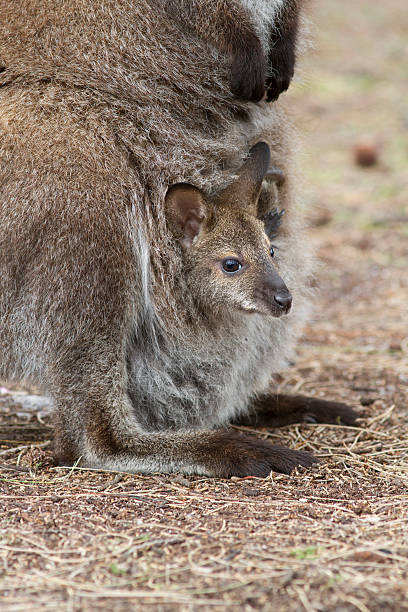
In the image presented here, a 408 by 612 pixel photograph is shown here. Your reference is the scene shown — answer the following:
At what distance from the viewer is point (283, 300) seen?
109 inches

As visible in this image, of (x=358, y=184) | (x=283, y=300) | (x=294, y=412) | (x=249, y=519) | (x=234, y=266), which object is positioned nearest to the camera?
(x=249, y=519)

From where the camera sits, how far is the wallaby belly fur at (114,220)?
109 inches

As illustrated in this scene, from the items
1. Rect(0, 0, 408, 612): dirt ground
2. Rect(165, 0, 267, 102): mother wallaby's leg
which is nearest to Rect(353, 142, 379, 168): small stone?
Rect(0, 0, 408, 612): dirt ground

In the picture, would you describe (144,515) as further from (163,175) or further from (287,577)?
(163,175)

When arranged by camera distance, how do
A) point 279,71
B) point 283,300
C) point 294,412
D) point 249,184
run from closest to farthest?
1. point 283,300
2. point 249,184
3. point 279,71
4. point 294,412

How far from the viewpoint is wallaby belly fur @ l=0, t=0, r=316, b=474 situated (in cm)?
277

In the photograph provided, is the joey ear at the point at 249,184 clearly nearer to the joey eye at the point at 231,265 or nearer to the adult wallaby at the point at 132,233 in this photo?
the adult wallaby at the point at 132,233

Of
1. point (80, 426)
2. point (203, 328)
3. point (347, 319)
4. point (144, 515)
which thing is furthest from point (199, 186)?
point (347, 319)

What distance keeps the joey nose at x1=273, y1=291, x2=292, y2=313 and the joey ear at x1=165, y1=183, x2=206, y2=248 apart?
412mm

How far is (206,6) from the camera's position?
306 centimetres

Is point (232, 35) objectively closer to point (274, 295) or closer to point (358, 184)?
point (274, 295)

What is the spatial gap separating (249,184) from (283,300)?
510 mm

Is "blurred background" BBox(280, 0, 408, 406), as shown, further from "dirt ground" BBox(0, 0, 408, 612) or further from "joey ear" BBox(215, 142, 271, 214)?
"joey ear" BBox(215, 142, 271, 214)

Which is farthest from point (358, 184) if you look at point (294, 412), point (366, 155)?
point (294, 412)
